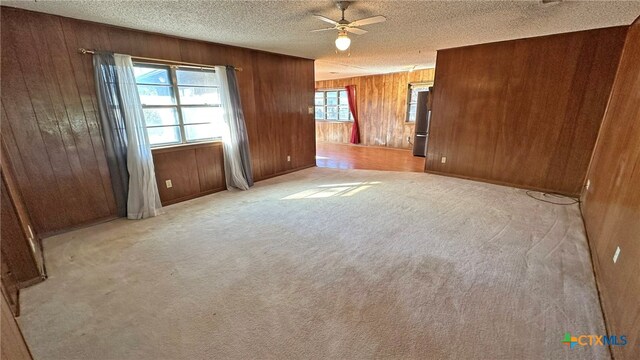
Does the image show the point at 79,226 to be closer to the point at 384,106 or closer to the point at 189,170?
the point at 189,170

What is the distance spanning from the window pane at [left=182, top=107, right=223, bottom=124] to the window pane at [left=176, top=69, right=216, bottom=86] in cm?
36

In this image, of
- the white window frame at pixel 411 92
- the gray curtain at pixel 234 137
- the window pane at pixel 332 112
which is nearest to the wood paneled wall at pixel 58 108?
the gray curtain at pixel 234 137

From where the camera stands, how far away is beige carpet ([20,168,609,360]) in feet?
4.75

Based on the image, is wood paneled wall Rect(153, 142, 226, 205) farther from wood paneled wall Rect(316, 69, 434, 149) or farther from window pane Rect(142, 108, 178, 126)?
wood paneled wall Rect(316, 69, 434, 149)

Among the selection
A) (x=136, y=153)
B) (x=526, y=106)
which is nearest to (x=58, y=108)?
(x=136, y=153)

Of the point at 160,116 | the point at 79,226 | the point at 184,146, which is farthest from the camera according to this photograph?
the point at 184,146

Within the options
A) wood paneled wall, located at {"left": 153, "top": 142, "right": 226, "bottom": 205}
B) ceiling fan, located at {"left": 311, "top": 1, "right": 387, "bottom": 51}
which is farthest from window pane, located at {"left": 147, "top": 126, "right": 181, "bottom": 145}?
ceiling fan, located at {"left": 311, "top": 1, "right": 387, "bottom": 51}

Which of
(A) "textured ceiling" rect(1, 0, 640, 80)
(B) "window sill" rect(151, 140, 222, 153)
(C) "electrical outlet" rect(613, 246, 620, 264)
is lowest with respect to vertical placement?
(C) "electrical outlet" rect(613, 246, 620, 264)

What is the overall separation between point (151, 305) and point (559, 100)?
17.3 ft

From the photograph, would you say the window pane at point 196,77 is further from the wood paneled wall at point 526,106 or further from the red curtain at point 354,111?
the red curtain at point 354,111

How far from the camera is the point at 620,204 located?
1.90 metres

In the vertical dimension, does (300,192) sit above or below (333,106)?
below

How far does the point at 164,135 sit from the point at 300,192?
2053 millimetres

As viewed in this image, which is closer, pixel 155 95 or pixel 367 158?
pixel 155 95
